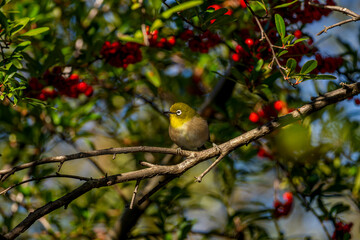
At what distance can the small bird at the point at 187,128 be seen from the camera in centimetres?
433

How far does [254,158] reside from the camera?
16.4ft

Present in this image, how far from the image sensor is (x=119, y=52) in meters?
3.63

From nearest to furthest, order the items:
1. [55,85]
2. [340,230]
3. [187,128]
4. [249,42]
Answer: [249,42] → [55,85] → [340,230] → [187,128]

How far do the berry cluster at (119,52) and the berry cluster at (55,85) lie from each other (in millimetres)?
430

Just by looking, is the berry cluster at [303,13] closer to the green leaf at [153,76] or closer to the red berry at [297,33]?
the red berry at [297,33]

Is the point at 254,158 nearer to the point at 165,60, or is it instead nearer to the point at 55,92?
the point at 165,60

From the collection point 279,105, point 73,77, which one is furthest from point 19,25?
point 279,105

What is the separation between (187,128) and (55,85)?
1.57 meters

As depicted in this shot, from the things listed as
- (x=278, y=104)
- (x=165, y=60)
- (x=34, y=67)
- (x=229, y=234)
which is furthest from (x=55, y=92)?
(x=229, y=234)

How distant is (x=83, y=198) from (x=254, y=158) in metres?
2.40

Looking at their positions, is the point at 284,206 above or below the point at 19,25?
below

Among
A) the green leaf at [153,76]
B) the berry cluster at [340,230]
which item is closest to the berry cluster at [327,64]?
the berry cluster at [340,230]

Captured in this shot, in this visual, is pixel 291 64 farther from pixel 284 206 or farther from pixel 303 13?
pixel 284 206

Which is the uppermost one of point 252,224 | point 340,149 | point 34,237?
point 340,149
